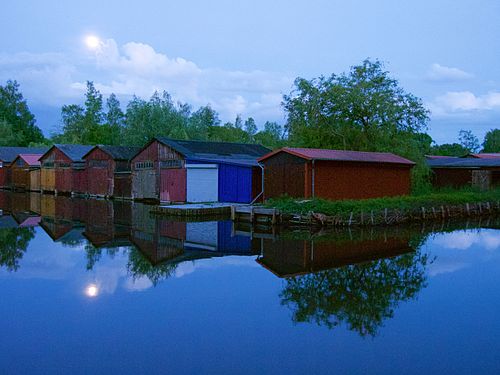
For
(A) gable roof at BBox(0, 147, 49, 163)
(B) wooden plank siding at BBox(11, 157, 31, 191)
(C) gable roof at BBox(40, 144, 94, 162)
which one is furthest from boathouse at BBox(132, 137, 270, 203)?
(A) gable roof at BBox(0, 147, 49, 163)

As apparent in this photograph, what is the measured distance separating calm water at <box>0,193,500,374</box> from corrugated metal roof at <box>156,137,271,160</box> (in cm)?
1531

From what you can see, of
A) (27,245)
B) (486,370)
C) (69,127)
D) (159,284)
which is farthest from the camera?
(69,127)

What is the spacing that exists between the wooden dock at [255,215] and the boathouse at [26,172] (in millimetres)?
34414

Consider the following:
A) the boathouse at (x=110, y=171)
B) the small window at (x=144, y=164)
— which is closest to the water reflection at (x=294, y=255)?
the small window at (x=144, y=164)

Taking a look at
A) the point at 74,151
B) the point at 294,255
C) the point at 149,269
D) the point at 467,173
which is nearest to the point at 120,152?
the point at 74,151

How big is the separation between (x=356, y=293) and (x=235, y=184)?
20468mm

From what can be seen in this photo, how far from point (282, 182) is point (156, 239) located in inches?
353

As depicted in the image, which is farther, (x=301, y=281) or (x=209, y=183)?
(x=209, y=183)

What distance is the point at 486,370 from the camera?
7059 mm

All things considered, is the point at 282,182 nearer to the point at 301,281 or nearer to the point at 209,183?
the point at 209,183

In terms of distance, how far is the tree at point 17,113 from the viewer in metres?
96.2

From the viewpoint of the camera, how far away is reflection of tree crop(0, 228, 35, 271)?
47.3 feet

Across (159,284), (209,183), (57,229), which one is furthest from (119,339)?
(209,183)

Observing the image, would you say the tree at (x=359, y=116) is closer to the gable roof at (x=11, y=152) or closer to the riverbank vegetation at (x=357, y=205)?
the riverbank vegetation at (x=357, y=205)
